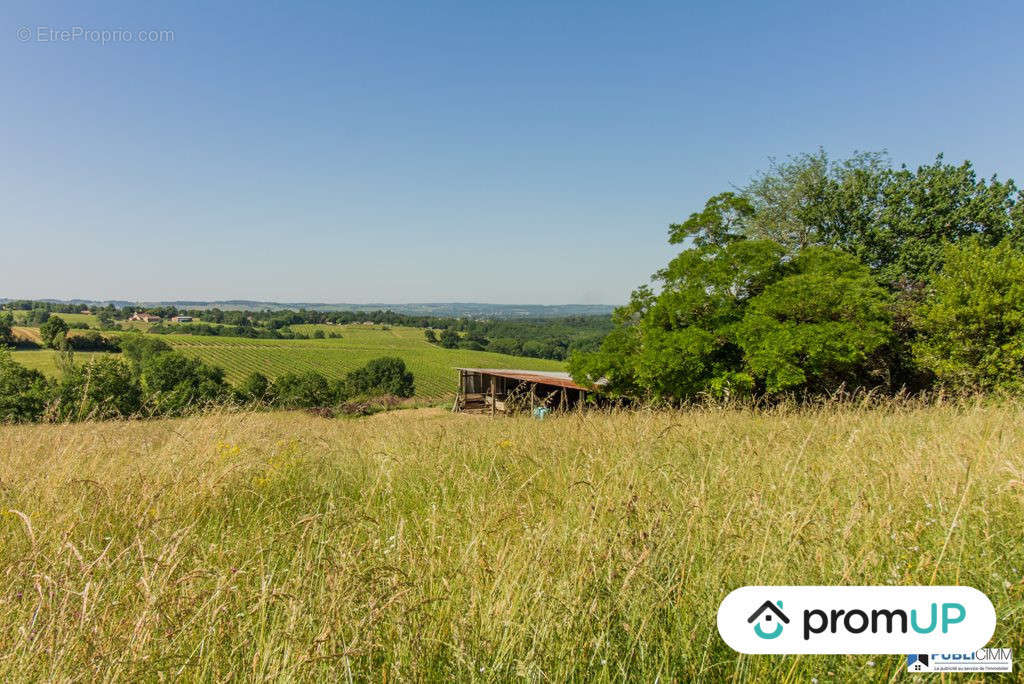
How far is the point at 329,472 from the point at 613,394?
46.9 feet

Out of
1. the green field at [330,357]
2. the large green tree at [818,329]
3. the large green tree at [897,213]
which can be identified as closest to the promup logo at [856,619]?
the large green tree at [818,329]

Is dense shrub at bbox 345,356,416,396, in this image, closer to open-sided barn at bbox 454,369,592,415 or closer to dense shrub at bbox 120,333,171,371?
dense shrub at bbox 120,333,171,371

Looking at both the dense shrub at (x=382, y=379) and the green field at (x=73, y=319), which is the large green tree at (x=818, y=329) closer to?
the dense shrub at (x=382, y=379)

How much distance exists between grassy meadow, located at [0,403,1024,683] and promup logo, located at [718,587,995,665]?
6cm

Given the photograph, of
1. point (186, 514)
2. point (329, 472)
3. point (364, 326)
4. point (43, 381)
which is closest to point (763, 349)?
point (329, 472)

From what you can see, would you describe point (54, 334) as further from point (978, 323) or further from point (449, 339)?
point (978, 323)

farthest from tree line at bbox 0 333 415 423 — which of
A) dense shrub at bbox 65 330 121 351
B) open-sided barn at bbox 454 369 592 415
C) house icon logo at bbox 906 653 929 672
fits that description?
house icon logo at bbox 906 653 929 672

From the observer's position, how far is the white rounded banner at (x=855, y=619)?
1607mm

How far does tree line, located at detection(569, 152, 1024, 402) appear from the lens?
13.0 m

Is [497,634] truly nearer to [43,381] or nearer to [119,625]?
[119,625]

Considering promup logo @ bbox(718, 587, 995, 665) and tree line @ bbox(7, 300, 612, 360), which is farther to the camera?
tree line @ bbox(7, 300, 612, 360)

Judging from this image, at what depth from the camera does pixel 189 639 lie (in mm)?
1592

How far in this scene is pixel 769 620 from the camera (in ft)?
5.43

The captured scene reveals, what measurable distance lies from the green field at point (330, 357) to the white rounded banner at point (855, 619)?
63.1m
